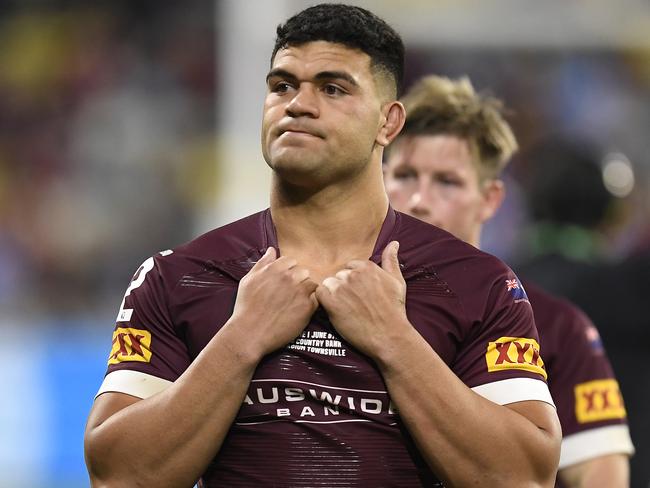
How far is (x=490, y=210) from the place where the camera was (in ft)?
14.2

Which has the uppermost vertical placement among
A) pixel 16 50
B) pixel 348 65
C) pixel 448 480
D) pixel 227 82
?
pixel 16 50

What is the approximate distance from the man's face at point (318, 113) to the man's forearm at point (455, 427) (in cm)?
47

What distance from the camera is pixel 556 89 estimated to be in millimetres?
11023

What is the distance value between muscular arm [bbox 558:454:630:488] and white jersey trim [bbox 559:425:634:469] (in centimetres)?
2

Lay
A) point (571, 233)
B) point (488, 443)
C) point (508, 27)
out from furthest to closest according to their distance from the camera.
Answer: point (508, 27)
point (571, 233)
point (488, 443)

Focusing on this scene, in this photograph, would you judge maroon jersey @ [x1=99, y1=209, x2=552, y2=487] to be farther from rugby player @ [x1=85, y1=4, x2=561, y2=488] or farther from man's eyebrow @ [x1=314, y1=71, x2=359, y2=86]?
man's eyebrow @ [x1=314, y1=71, x2=359, y2=86]

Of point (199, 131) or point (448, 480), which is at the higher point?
point (199, 131)

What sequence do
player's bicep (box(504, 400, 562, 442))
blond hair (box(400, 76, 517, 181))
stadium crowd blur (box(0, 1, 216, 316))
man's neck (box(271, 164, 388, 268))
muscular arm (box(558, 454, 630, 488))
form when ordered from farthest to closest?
stadium crowd blur (box(0, 1, 216, 316)), blond hair (box(400, 76, 517, 181)), muscular arm (box(558, 454, 630, 488)), man's neck (box(271, 164, 388, 268)), player's bicep (box(504, 400, 562, 442))

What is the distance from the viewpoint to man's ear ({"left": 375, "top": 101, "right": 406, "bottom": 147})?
3020mm

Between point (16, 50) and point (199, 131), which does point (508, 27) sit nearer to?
point (199, 131)

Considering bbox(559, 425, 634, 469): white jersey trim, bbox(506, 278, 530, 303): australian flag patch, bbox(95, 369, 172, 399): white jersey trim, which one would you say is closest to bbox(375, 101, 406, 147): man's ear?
bbox(506, 278, 530, 303): australian flag patch

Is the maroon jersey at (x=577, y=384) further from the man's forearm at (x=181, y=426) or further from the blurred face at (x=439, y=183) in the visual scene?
the man's forearm at (x=181, y=426)

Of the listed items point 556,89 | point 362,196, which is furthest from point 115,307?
point 362,196

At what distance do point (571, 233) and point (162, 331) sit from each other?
2.59 m
